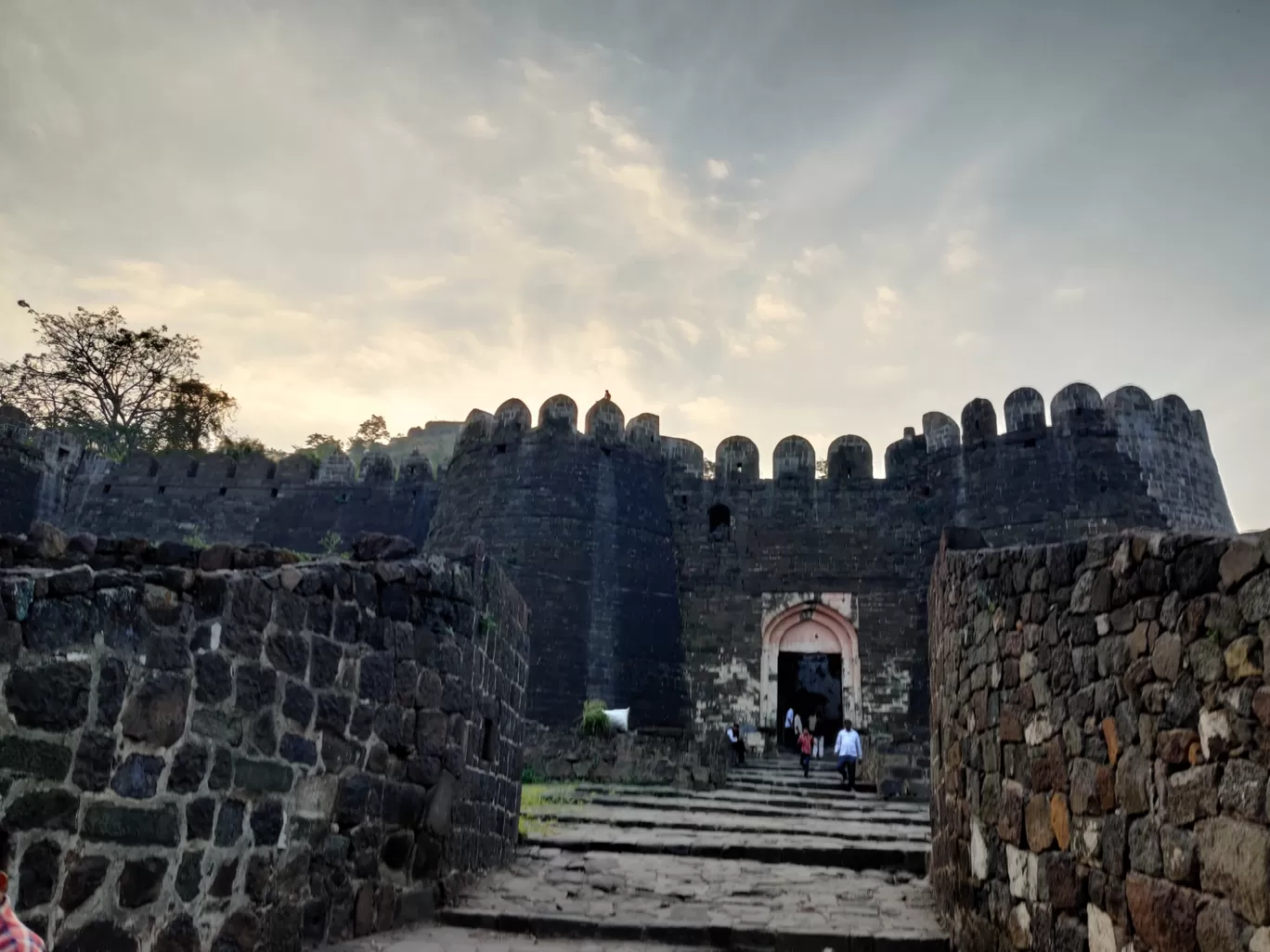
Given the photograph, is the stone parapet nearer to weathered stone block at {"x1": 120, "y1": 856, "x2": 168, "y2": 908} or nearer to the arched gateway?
the arched gateway

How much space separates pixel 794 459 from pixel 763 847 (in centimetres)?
1408

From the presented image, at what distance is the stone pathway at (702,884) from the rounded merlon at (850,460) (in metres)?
10.9

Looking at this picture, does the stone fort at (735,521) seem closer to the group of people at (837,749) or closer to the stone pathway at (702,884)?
the group of people at (837,749)

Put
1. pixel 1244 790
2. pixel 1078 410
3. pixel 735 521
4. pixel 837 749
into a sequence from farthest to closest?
pixel 735 521
pixel 1078 410
pixel 837 749
pixel 1244 790

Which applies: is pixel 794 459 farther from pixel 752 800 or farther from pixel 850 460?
pixel 752 800

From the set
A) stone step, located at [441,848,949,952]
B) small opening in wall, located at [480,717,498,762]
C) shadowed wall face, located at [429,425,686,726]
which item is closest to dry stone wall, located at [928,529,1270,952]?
stone step, located at [441,848,949,952]

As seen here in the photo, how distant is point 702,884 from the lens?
6.54 m

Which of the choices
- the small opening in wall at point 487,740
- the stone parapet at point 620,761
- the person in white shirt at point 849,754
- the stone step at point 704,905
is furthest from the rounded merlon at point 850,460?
the small opening in wall at point 487,740

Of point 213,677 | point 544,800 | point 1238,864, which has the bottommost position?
point 544,800

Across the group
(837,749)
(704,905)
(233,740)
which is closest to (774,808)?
(837,749)

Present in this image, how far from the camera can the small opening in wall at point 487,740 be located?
6297 mm

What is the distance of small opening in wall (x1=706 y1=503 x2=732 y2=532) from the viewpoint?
21031mm

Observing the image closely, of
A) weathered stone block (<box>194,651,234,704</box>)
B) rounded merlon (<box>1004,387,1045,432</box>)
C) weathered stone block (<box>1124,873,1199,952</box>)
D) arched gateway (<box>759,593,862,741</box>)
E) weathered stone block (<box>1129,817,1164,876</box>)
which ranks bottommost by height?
weathered stone block (<box>1124,873,1199,952</box>)

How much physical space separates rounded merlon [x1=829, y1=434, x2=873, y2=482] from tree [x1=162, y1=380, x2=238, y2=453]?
2152cm
